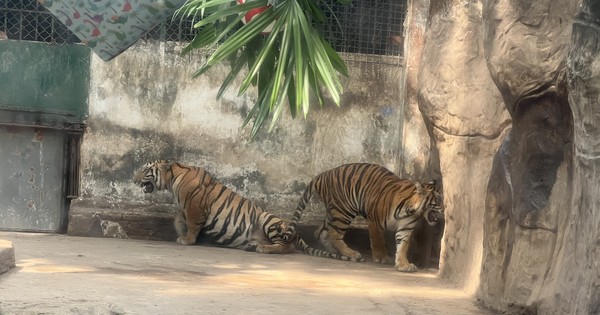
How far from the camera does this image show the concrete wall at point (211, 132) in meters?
9.75

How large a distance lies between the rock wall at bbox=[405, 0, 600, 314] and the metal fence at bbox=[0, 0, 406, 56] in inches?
67.9

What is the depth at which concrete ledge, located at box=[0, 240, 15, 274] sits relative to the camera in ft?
20.6

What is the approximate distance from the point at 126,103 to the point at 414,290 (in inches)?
154

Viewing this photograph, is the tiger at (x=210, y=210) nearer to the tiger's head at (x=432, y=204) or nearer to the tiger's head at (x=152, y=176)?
the tiger's head at (x=152, y=176)

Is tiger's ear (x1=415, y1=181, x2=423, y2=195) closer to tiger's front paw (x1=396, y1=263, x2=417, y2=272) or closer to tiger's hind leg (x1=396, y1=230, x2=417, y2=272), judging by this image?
Result: tiger's hind leg (x1=396, y1=230, x2=417, y2=272)

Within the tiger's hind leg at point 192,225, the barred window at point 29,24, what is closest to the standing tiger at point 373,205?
the tiger's hind leg at point 192,225

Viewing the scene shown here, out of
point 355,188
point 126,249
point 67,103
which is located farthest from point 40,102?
point 355,188

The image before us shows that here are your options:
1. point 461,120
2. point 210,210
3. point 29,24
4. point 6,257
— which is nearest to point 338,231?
point 210,210

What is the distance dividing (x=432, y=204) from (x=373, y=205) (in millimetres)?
784

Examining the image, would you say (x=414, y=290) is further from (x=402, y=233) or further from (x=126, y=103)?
(x=126, y=103)

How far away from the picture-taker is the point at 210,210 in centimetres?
973

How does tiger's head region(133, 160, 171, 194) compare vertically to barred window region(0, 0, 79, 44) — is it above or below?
below

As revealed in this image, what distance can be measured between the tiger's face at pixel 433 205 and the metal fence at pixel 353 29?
189 centimetres

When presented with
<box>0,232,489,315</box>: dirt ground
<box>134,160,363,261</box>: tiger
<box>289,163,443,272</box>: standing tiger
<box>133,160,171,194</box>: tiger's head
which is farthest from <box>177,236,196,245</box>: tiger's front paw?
<box>289,163,443,272</box>: standing tiger
